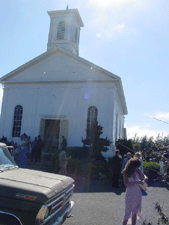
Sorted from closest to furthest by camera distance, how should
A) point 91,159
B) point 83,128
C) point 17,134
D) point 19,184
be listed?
1. point 19,184
2. point 91,159
3. point 83,128
4. point 17,134

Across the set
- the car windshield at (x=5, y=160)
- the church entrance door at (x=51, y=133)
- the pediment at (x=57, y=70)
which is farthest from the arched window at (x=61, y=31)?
the car windshield at (x=5, y=160)

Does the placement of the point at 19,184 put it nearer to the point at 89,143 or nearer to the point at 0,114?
the point at 89,143

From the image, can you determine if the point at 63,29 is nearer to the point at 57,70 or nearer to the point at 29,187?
the point at 57,70

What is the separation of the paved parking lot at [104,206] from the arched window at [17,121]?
34.9 ft

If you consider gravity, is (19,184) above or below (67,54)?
below

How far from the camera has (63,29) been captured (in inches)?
811

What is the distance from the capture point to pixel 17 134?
59.7 ft

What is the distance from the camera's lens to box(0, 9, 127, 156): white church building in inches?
674

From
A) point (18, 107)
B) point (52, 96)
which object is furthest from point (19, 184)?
point (18, 107)

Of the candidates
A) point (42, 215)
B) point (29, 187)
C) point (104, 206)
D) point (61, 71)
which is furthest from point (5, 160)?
point (61, 71)

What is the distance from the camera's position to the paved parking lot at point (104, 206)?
207 inches

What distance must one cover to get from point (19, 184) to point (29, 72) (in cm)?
1690

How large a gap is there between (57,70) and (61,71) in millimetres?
375

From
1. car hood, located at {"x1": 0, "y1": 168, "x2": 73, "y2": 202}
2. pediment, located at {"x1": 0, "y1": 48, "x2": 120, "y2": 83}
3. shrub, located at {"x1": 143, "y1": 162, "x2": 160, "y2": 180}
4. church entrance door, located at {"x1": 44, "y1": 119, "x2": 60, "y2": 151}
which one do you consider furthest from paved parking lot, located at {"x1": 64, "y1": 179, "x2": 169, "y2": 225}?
pediment, located at {"x1": 0, "y1": 48, "x2": 120, "y2": 83}
